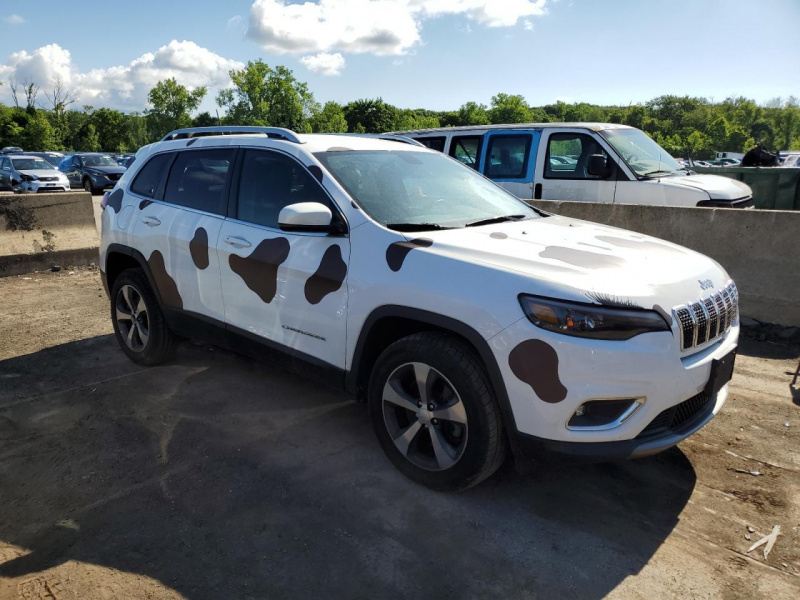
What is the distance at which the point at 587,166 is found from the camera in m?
7.56

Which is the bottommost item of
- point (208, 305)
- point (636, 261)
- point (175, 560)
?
point (175, 560)

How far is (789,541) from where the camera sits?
269 cm

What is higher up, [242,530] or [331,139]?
[331,139]

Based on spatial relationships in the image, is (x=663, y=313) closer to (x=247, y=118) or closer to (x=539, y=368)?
(x=539, y=368)

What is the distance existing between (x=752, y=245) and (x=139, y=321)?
554 centimetres

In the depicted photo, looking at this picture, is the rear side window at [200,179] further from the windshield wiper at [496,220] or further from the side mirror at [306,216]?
the windshield wiper at [496,220]

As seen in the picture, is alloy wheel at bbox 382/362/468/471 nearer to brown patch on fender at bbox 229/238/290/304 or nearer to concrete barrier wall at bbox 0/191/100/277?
brown patch on fender at bbox 229/238/290/304

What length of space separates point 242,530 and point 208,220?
2.13 m

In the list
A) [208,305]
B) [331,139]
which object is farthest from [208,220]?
[331,139]

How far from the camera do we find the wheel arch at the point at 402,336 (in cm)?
264

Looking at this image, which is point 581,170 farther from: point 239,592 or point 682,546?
point 239,592

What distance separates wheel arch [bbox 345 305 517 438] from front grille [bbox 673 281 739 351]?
0.82m

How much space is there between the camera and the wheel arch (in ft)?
8.68

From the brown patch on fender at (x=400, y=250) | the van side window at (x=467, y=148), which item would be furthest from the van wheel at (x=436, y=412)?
the van side window at (x=467, y=148)
